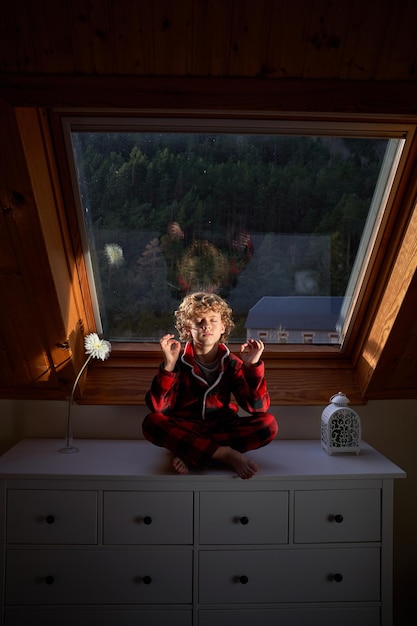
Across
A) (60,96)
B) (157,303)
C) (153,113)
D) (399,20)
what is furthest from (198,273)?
(399,20)

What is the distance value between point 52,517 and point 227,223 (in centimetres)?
119

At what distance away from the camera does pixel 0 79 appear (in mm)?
1731

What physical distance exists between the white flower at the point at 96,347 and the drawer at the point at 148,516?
53 cm

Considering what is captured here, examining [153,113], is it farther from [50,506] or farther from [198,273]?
[50,506]

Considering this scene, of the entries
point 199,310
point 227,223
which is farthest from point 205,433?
point 227,223

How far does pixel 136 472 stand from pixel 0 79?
4.17ft

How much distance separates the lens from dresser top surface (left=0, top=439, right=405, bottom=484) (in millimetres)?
2139

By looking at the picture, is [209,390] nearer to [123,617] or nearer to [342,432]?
[342,432]

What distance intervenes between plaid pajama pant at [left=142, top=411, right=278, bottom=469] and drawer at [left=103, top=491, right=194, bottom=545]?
0.45ft

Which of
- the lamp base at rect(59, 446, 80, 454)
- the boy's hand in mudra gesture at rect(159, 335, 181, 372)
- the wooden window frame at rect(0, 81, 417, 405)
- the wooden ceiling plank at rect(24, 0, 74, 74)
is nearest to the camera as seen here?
the wooden ceiling plank at rect(24, 0, 74, 74)

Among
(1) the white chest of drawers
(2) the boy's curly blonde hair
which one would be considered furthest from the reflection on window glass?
(1) the white chest of drawers

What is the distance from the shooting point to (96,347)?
2.44 metres

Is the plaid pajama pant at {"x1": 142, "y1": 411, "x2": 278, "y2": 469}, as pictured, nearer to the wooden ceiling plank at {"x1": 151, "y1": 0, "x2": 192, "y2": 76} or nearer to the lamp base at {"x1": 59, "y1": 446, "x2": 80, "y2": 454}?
the lamp base at {"x1": 59, "y1": 446, "x2": 80, "y2": 454}

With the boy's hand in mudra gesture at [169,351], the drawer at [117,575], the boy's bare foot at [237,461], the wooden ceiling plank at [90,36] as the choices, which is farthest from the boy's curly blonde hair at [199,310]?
the wooden ceiling plank at [90,36]
